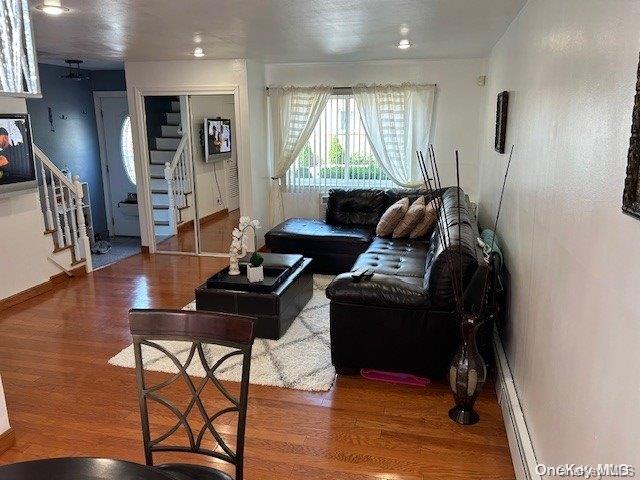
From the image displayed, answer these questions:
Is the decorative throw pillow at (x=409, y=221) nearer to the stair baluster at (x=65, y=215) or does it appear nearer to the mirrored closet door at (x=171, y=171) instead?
the mirrored closet door at (x=171, y=171)

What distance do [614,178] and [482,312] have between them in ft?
5.03

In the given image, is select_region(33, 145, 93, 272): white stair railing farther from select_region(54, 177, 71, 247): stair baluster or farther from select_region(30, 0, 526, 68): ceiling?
select_region(30, 0, 526, 68): ceiling

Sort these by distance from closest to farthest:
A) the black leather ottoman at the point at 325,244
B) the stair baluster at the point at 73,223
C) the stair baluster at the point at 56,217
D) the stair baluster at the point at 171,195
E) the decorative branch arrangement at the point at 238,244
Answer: the decorative branch arrangement at the point at 238,244 → the stair baluster at the point at 56,217 → the black leather ottoman at the point at 325,244 → the stair baluster at the point at 73,223 → the stair baluster at the point at 171,195

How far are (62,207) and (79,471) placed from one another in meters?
4.52

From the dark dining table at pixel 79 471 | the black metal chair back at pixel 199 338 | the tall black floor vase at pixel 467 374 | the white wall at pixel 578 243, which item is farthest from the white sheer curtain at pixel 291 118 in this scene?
the dark dining table at pixel 79 471

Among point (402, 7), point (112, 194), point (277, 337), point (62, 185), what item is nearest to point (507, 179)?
point (402, 7)

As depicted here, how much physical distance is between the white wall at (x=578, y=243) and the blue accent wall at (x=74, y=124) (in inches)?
246

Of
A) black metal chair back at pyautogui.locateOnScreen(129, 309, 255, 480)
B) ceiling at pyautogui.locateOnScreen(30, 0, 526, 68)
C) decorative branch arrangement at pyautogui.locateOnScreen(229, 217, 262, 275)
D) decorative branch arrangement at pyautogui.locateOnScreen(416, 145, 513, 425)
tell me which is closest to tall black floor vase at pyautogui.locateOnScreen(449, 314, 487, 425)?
decorative branch arrangement at pyautogui.locateOnScreen(416, 145, 513, 425)

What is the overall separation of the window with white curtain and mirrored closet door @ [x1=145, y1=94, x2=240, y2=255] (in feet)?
3.07

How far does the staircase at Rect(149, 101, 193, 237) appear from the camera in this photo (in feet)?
19.0

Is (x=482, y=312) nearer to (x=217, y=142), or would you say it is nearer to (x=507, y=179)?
(x=507, y=179)

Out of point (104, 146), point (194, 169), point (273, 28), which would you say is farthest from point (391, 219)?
point (104, 146)

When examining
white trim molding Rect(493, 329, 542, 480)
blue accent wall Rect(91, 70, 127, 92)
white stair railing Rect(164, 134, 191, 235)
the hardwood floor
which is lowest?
the hardwood floor

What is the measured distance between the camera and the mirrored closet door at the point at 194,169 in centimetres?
571
